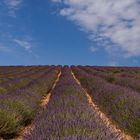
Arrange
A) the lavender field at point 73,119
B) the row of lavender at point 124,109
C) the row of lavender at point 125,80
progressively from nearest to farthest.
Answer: the lavender field at point 73,119 < the row of lavender at point 124,109 < the row of lavender at point 125,80

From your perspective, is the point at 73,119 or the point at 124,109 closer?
the point at 73,119

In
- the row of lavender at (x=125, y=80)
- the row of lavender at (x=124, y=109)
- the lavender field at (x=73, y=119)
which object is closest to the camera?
the lavender field at (x=73, y=119)

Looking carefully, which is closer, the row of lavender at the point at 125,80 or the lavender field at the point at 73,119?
the lavender field at the point at 73,119

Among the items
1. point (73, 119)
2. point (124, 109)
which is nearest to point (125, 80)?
Result: point (124, 109)

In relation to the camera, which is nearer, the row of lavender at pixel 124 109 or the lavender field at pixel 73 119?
the lavender field at pixel 73 119

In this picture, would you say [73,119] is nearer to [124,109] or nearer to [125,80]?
[124,109]

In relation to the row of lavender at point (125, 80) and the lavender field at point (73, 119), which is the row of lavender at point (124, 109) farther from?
the row of lavender at point (125, 80)

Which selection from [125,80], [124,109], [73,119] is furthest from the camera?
[125,80]

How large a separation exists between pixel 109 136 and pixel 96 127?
611mm

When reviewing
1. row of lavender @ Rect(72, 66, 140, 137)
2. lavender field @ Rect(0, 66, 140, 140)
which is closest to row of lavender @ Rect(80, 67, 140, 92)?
lavender field @ Rect(0, 66, 140, 140)

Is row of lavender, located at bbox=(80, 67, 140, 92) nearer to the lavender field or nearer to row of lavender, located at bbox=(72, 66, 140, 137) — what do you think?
the lavender field

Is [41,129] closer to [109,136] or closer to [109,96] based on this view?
[109,136]

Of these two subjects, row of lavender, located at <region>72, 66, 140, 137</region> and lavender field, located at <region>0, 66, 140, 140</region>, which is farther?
row of lavender, located at <region>72, 66, 140, 137</region>

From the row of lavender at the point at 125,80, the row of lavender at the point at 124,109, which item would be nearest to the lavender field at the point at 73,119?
the row of lavender at the point at 124,109
